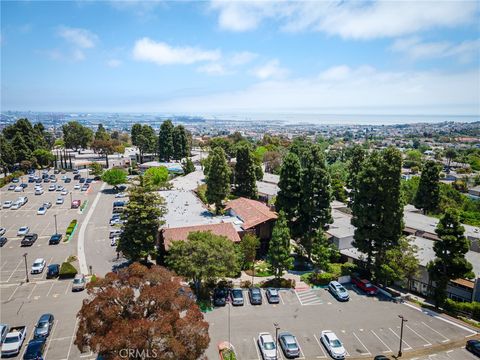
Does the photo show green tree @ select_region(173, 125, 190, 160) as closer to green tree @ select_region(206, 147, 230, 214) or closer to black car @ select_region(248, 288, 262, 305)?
green tree @ select_region(206, 147, 230, 214)

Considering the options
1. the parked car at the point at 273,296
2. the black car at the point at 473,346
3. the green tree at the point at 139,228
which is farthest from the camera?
the green tree at the point at 139,228

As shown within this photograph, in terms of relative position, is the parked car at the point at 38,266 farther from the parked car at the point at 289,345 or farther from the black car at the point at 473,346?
the black car at the point at 473,346

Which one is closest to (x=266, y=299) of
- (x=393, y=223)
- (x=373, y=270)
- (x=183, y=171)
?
(x=373, y=270)

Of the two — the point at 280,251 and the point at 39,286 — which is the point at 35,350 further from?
the point at 280,251

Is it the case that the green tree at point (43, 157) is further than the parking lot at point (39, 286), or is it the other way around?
the green tree at point (43, 157)

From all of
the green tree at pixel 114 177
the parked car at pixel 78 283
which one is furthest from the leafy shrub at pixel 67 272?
the green tree at pixel 114 177
